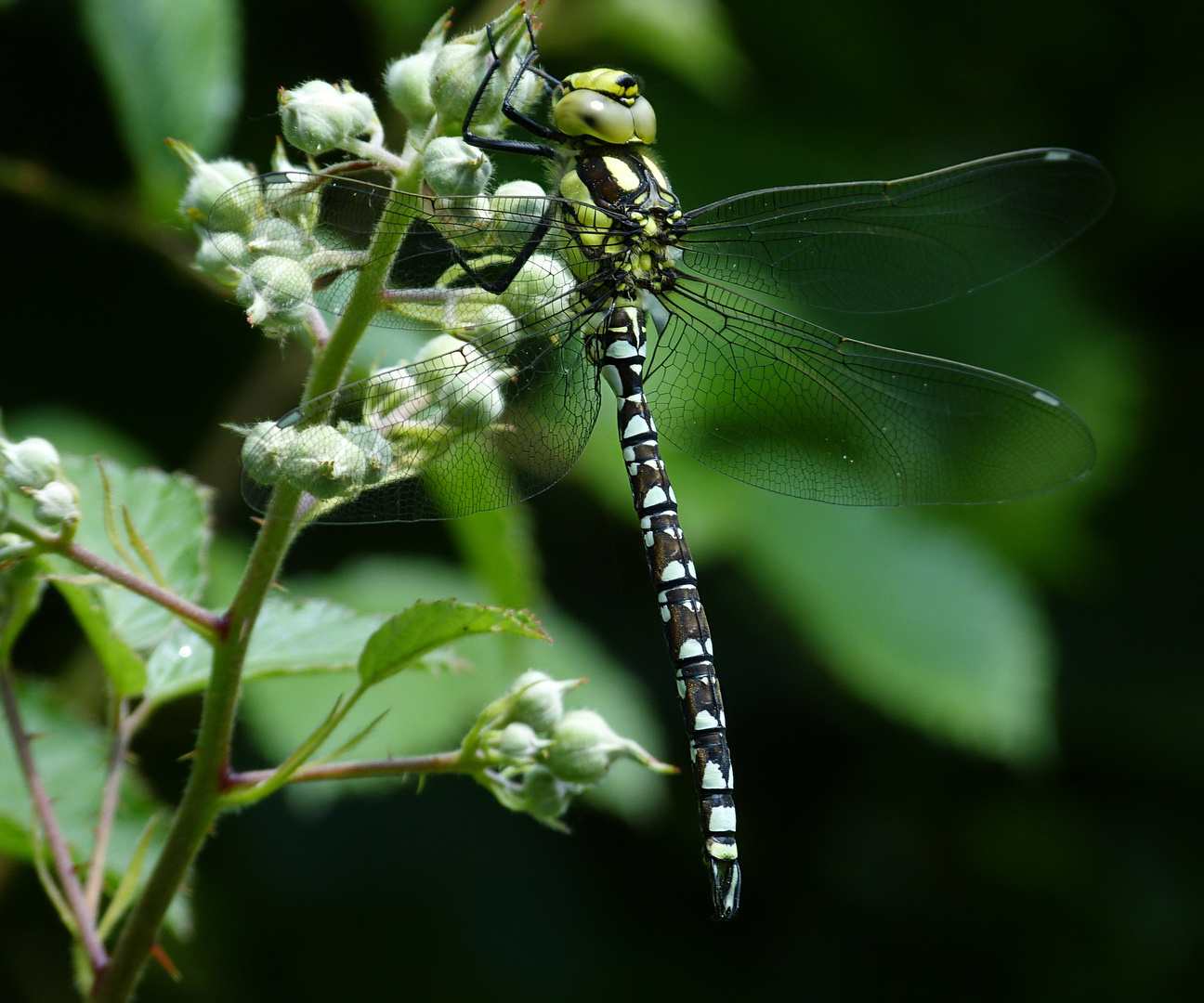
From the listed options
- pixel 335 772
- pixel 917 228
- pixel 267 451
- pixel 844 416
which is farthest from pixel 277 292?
pixel 917 228

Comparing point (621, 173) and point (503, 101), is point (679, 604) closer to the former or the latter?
point (621, 173)

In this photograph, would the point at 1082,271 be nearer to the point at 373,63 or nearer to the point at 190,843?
the point at 373,63

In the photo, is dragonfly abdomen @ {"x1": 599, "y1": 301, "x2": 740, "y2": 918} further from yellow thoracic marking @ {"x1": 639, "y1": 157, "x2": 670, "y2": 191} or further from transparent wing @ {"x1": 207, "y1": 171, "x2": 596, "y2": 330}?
transparent wing @ {"x1": 207, "y1": 171, "x2": 596, "y2": 330}

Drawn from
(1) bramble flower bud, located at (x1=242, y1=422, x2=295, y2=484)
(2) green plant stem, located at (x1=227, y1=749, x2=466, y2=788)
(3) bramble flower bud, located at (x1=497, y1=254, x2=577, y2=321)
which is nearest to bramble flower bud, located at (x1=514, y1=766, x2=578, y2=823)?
(2) green plant stem, located at (x1=227, y1=749, x2=466, y2=788)

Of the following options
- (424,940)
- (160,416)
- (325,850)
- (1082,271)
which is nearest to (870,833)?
(424,940)

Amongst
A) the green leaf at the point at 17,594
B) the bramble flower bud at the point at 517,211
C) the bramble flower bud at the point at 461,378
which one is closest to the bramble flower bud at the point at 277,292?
the bramble flower bud at the point at 461,378
